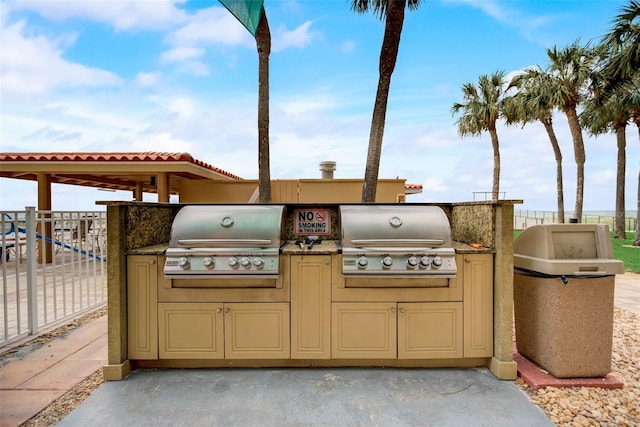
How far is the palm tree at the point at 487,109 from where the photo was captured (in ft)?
58.7

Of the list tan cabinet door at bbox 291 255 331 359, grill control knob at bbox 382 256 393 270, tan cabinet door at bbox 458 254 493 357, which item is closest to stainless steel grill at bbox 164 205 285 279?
tan cabinet door at bbox 291 255 331 359

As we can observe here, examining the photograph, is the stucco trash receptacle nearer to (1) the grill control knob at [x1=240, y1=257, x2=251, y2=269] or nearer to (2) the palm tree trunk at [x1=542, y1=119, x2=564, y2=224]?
(1) the grill control knob at [x1=240, y1=257, x2=251, y2=269]

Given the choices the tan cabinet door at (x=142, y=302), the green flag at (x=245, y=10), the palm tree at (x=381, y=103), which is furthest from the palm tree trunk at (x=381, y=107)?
the tan cabinet door at (x=142, y=302)

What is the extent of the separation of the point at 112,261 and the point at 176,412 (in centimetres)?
128

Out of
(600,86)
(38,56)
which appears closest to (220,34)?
(38,56)

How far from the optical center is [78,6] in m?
4.31

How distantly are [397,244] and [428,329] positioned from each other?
79 centimetres

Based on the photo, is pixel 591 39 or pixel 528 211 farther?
pixel 528 211

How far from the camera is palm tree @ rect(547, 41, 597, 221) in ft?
42.8

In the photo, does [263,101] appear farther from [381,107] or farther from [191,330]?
[191,330]

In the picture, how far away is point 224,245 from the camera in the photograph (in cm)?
263

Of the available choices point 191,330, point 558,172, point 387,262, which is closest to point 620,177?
point 558,172

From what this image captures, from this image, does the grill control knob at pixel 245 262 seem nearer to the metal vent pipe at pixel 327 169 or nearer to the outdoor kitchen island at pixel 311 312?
the outdoor kitchen island at pixel 311 312

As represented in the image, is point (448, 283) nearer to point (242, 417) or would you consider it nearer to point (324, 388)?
point (324, 388)
